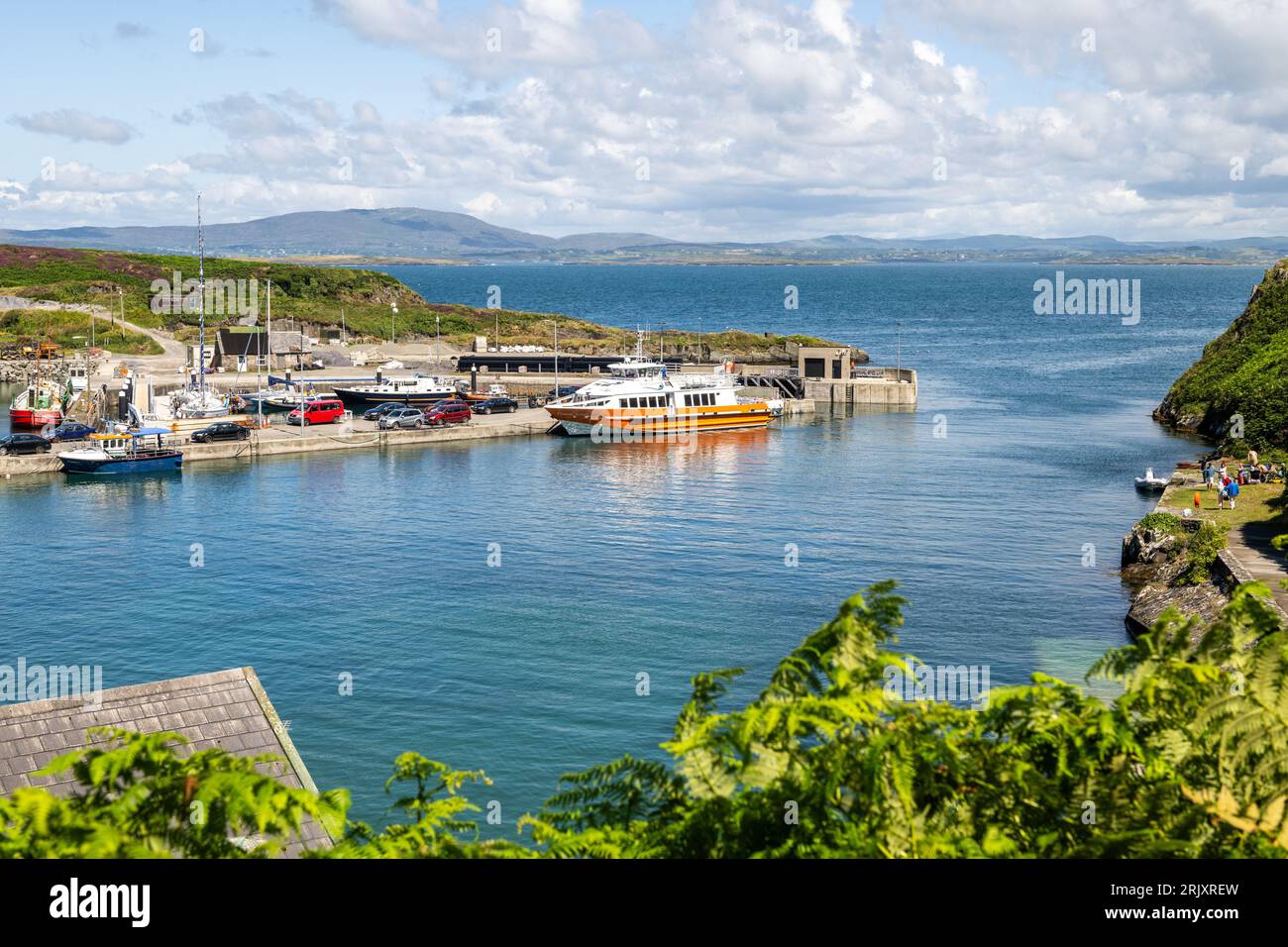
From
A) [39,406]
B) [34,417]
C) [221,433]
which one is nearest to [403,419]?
[221,433]

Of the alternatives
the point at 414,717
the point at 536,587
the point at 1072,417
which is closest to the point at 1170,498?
the point at 536,587

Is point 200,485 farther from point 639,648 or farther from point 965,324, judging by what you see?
point 965,324

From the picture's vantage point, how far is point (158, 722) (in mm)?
17109

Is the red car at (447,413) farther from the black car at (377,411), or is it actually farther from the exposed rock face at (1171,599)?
the exposed rock face at (1171,599)

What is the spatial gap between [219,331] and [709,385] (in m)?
47.3

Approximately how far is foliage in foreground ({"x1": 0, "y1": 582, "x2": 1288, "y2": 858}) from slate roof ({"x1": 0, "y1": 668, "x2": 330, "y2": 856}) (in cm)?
708

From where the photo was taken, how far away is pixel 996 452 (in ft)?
234

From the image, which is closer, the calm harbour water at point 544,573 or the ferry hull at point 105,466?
Answer: the calm harbour water at point 544,573

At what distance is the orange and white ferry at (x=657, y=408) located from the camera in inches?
3187

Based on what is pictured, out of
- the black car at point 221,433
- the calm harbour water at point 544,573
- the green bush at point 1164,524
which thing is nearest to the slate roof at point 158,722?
the calm harbour water at point 544,573

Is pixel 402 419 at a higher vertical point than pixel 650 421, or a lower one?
higher

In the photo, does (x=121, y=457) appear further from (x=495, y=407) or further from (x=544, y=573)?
(x=544, y=573)

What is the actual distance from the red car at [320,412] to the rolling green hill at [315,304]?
1728 inches

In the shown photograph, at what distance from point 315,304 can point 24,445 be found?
3673 inches
